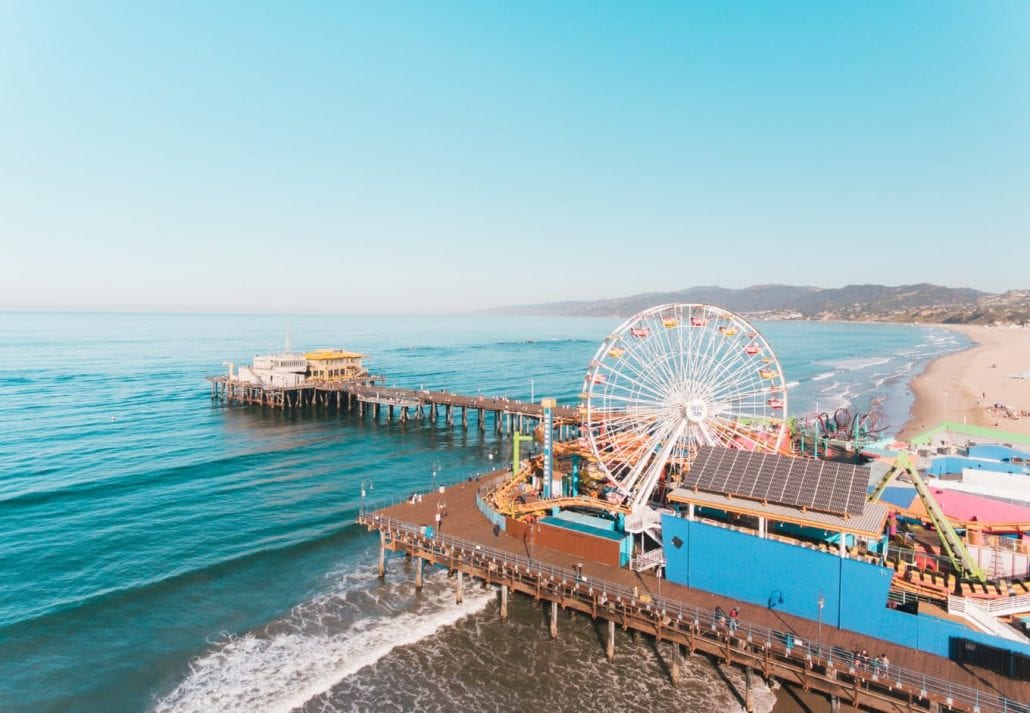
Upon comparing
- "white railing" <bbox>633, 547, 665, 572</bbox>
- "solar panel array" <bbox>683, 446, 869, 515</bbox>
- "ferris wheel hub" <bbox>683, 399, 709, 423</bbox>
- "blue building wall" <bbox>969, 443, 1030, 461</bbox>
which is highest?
"ferris wheel hub" <bbox>683, 399, 709, 423</bbox>

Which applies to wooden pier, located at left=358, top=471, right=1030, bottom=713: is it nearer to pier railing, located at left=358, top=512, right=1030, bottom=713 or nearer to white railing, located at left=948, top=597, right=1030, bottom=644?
pier railing, located at left=358, top=512, right=1030, bottom=713

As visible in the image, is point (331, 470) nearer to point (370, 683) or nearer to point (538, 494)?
point (538, 494)

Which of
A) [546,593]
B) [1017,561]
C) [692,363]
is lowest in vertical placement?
[546,593]

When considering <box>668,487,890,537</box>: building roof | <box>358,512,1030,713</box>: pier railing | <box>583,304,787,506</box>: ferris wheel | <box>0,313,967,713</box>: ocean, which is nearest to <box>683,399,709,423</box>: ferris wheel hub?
<box>583,304,787,506</box>: ferris wheel

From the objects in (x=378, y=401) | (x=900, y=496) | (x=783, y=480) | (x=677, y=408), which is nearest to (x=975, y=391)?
(x=900, y=496)

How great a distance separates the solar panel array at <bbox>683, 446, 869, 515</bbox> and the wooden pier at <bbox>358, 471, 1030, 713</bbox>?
208 inches

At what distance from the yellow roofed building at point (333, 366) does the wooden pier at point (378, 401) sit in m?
2.25

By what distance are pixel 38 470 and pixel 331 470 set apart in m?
27.5

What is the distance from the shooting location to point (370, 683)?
28.5m

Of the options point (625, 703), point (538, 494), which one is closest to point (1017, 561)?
point (625, 703)

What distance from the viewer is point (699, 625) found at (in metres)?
26.6

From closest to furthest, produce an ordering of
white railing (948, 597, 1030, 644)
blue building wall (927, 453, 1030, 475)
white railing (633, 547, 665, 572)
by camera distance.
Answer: white railing (948, 597, 1030, 644) → white railing (633, 547, 665, 572) → blue building wall (927, 453, 1030, 475)

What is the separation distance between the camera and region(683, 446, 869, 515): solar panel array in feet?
93.3

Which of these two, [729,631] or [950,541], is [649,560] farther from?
[950,541]
